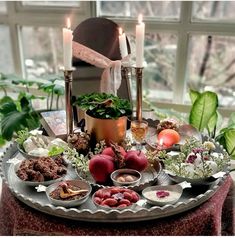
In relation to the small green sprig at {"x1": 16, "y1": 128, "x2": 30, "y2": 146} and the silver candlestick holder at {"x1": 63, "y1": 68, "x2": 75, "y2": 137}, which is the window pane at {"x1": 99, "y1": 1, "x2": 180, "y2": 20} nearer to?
the silver candlestick holder at {"x1": 63, "y1": 68, "x2": 75, "y2": 137}

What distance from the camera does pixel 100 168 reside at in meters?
1.16

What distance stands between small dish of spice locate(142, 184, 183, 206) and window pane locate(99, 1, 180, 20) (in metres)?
1.29

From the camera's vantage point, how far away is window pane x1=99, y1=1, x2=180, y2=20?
212 centimetres

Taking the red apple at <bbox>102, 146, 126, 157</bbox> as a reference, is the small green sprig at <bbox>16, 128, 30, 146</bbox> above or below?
below

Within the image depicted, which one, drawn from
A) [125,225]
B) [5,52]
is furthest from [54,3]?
[125,225]

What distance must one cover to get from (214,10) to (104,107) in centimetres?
112

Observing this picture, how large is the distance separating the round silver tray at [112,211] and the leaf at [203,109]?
55cm

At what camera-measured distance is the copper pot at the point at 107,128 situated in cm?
130

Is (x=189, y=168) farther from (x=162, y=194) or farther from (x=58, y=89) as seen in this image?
(x=58, y=89)

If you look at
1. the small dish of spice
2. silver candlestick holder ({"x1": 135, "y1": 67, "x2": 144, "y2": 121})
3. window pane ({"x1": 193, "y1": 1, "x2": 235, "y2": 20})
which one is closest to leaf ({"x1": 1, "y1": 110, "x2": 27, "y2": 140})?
silver candlestick holder ({"x1": 135, "y1": 67, "x2": 144, "y2": 121})

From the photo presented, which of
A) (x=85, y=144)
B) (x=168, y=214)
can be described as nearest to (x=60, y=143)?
(x=85, y=144)

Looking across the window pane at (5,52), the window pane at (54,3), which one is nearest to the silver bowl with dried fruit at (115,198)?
the window pane at (54,3)

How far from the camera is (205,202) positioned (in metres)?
1.11

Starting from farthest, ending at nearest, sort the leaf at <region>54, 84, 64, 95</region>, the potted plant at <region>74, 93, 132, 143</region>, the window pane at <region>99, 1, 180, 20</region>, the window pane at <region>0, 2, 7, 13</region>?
the window pane at <region>0, 2, 7, 13</region>
the window pane at <region>99, 1, 180, 20</region>
the leaf at <region>54, 84, 64, 95</region>
the potted plant at <region>74, 93, 132, 143</region>
